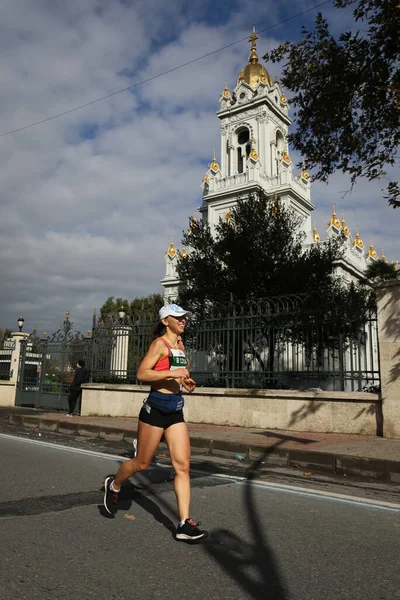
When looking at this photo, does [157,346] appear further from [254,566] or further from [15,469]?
[15,469]

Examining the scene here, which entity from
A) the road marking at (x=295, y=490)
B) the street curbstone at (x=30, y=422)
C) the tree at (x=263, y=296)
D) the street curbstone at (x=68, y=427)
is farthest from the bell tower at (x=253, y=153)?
the road marking at (x=295, y=490)

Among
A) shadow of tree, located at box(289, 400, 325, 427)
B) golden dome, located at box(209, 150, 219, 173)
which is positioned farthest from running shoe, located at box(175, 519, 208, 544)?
golden dome, located at box(209, 150, 219, 173)

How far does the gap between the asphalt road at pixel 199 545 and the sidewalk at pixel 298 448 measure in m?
1.39

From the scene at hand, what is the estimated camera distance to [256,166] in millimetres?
36125

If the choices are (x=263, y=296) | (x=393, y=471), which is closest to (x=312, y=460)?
(x=393, y=471)

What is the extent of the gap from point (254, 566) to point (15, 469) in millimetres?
4104

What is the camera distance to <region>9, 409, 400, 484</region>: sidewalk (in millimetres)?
6629

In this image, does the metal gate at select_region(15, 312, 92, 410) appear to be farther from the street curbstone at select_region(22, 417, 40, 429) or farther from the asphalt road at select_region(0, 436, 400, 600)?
the asphalt road at select_region(0, 436, 400, 600)

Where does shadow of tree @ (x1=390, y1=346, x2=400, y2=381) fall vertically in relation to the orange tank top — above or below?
above

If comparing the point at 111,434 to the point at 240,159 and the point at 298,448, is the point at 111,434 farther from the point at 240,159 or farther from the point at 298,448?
the point at 240,159

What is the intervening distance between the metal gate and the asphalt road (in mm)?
10470

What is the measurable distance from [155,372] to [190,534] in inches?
45.8

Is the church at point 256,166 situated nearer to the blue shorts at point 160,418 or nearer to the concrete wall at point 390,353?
the concrete wall at point 390,353

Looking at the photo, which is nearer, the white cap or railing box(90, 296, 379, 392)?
the white cap
